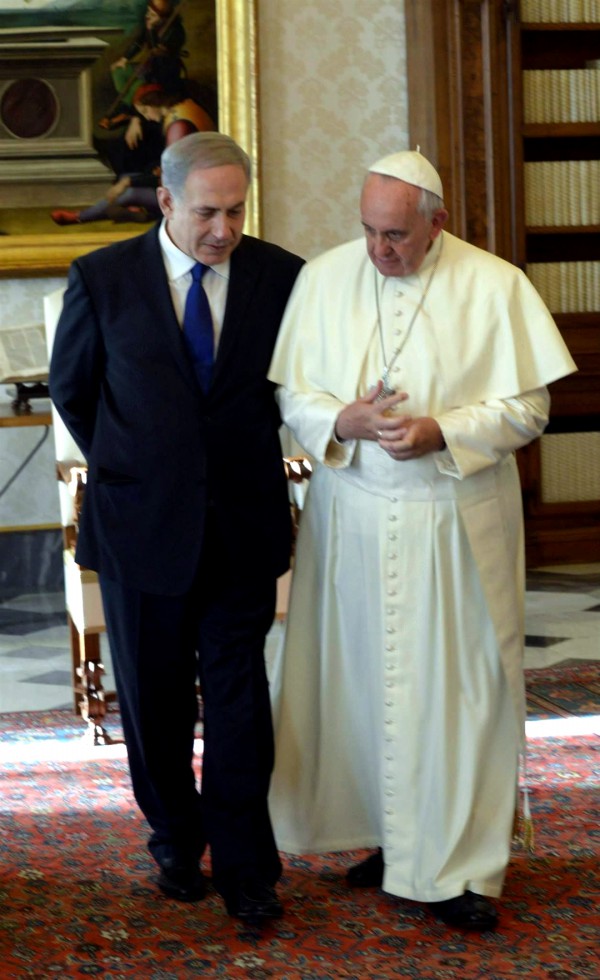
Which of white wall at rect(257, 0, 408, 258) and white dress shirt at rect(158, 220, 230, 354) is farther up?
white wall at rect(257, 0, 408, 258)

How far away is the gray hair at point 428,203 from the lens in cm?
292

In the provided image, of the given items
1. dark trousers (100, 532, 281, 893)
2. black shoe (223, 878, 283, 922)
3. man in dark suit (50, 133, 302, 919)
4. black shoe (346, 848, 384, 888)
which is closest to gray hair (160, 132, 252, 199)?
man in dark suit (50, 133, 302, 919)

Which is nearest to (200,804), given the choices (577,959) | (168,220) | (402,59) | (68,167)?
(577,959)

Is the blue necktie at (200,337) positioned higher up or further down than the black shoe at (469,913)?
higher up

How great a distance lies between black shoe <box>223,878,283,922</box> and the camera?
3047 millimetres

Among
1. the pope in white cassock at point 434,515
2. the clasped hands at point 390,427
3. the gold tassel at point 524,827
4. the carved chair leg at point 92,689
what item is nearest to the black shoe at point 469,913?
the pope in white cassock at point 434,515

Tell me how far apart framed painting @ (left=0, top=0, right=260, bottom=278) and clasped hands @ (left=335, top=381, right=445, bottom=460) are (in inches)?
161

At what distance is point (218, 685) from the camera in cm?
312

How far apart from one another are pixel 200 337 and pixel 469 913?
139 cm

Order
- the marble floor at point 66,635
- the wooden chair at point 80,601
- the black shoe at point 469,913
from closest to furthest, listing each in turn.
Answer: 1. the black shoe at point 469,913
2. the wooden chair at point 80,601
3. the marble floor at point 66,635

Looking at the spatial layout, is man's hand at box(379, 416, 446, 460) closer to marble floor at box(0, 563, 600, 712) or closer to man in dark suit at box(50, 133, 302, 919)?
man in dark suit at box(50, 133, 302, 919)

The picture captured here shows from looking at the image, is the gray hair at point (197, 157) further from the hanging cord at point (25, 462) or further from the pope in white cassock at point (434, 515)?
the hanging cord at point (25, 462)

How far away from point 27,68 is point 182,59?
0.75 metres

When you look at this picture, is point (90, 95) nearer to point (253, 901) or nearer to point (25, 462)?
point (25, 462)
